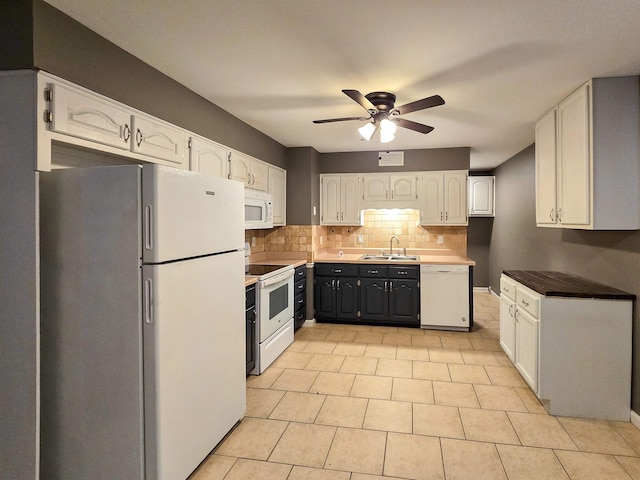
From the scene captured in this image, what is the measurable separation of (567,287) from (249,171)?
9.85ft

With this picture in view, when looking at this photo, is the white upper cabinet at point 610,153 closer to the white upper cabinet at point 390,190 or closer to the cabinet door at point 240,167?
the white upper cabinet at point 390,190

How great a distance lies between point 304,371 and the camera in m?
3.63

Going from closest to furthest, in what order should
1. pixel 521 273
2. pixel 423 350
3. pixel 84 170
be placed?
pixel 84 170 < pixel 521 273 < pixel 423 350

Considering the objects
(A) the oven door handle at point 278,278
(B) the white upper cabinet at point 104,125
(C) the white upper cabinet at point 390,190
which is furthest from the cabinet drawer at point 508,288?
(B) the white upper cabinet at point 104,125

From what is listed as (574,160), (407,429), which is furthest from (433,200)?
(407,429)

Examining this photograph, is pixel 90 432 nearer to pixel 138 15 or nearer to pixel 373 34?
pixel 138 15

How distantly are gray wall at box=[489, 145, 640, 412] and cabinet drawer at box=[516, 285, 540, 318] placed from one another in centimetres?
58

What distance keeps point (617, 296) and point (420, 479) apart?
1.88m

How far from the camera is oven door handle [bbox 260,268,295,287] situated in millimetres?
3576

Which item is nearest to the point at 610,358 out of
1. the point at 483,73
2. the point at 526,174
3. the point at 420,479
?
the point at 420,479

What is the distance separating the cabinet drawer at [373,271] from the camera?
504 centimetres

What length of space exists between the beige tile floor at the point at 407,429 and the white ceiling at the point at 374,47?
7.81 feet

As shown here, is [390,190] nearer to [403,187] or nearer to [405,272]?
[403,187]

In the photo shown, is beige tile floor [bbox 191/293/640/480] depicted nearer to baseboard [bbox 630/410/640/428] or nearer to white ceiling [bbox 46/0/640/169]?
baseboard [bbox 630/410/640/428]
